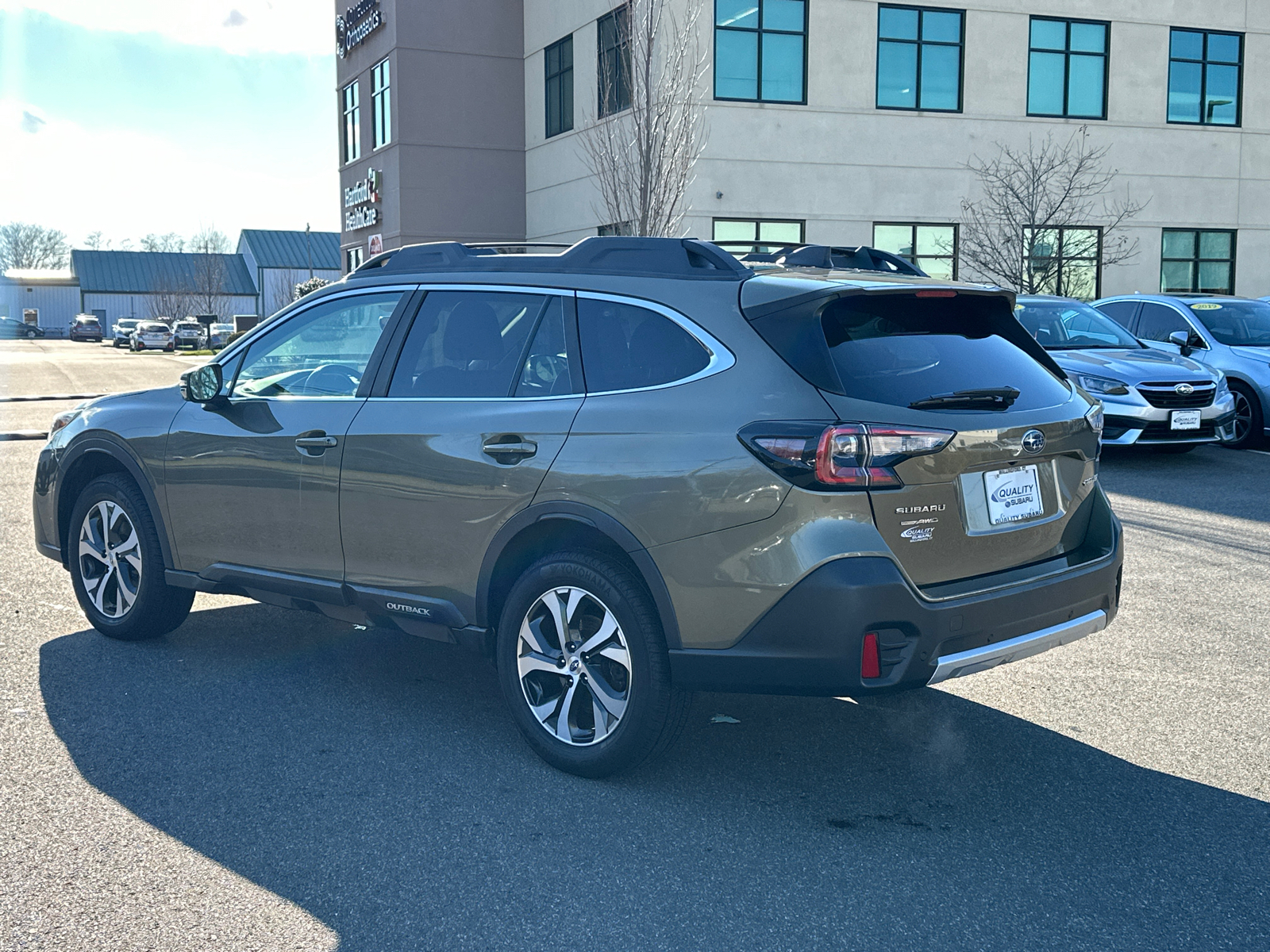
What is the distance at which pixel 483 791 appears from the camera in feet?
13.8

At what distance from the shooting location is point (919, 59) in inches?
1022

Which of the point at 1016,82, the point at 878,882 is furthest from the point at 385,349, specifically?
the point at 1016,82

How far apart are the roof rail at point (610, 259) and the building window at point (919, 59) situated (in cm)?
2276

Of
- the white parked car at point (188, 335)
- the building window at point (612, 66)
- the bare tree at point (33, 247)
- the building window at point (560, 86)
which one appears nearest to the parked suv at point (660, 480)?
the building window at point (612, 66)

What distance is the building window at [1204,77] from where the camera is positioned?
27.9 m

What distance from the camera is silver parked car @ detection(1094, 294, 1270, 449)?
548 inches

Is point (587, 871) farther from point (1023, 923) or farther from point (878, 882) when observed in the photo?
point (1023, 923)

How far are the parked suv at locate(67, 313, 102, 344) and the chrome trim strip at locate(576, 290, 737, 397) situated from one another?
310 ft

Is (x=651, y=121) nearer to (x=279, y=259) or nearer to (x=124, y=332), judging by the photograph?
(x=124, y=332)

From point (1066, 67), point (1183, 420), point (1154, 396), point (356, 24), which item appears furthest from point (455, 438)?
point (356, 24)

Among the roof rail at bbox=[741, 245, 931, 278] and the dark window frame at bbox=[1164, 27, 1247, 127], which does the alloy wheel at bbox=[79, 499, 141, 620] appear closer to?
the roof rail at bbox=[741, 245, 931, 278]

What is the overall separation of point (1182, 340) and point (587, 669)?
1177 cm

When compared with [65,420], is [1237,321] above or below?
above

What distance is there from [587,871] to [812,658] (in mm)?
915
